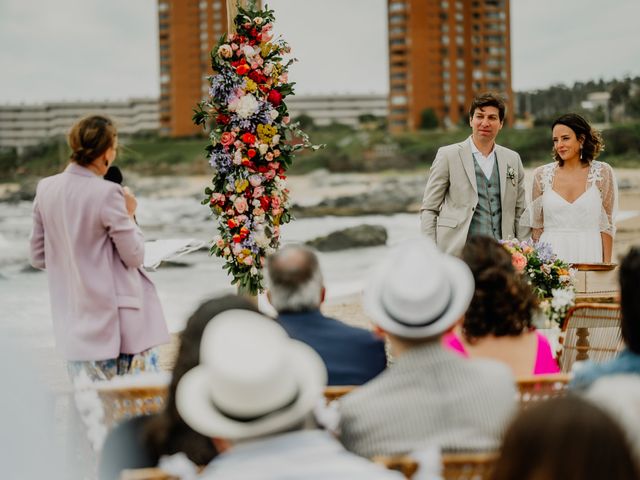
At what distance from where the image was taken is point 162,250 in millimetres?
4262

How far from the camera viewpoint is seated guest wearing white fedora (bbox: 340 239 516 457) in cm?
191

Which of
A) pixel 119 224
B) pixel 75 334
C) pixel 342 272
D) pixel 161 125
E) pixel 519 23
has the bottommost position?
pixel 342 272

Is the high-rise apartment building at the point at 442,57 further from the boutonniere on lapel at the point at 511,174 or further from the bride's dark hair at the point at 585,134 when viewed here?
the boutonniere on lapel at the point at 511,174

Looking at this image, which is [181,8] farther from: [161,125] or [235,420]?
[235,420]

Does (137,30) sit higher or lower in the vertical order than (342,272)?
higher

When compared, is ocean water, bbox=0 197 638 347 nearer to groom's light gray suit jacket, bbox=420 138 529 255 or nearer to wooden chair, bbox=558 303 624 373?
groom's light gray suit jacket, bbox=420 138 529 255

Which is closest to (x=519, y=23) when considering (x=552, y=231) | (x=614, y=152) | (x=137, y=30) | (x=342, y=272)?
(x=614, y=152)

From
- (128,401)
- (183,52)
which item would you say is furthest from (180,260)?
(128,401)

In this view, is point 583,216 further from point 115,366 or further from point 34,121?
point 34,121

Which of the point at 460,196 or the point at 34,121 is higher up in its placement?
the point at 34,121

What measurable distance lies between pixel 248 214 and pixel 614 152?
19714 mm

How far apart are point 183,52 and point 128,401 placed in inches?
1453

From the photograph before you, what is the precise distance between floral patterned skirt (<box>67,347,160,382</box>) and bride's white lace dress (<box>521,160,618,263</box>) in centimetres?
260

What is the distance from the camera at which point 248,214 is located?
5.28m
